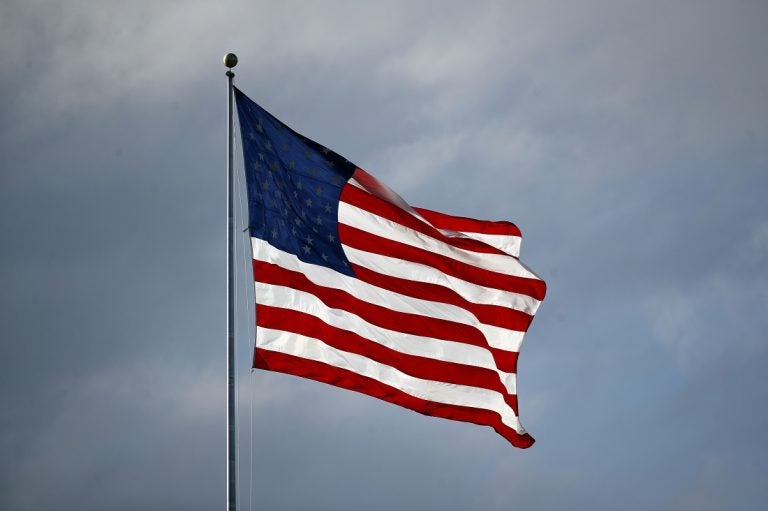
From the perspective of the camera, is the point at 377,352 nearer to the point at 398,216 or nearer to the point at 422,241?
the point at 422,241

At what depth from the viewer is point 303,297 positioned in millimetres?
31703

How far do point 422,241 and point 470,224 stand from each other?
1888 millimetres

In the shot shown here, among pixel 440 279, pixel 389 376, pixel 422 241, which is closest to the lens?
pixel 389 376

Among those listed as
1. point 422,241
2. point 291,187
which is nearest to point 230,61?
point 291,187

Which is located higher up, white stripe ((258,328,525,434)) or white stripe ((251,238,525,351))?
white stripe ((251,238,525,351))

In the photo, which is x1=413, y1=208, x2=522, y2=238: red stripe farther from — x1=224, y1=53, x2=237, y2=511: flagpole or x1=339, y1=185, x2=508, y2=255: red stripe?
x1=224, y1=53, x2=237, y2=511: flagpole

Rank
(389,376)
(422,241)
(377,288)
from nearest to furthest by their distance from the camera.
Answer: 1. (389,376)
2. (377,288)
3. (422,241)

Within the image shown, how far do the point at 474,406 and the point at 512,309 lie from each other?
302cm

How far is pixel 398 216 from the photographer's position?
114 ft

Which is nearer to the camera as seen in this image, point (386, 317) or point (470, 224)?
point (386, 317)

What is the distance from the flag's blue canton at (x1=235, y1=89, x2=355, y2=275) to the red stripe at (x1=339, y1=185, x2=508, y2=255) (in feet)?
1.59

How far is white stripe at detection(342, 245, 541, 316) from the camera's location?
3366 cm

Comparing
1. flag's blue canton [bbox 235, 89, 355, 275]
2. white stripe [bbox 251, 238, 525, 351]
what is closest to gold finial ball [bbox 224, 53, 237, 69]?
flag's blue canton [bbox 235, 89, 355, 275]

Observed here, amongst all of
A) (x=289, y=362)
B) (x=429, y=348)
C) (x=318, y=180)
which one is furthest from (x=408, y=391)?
(x=318, y=180)
